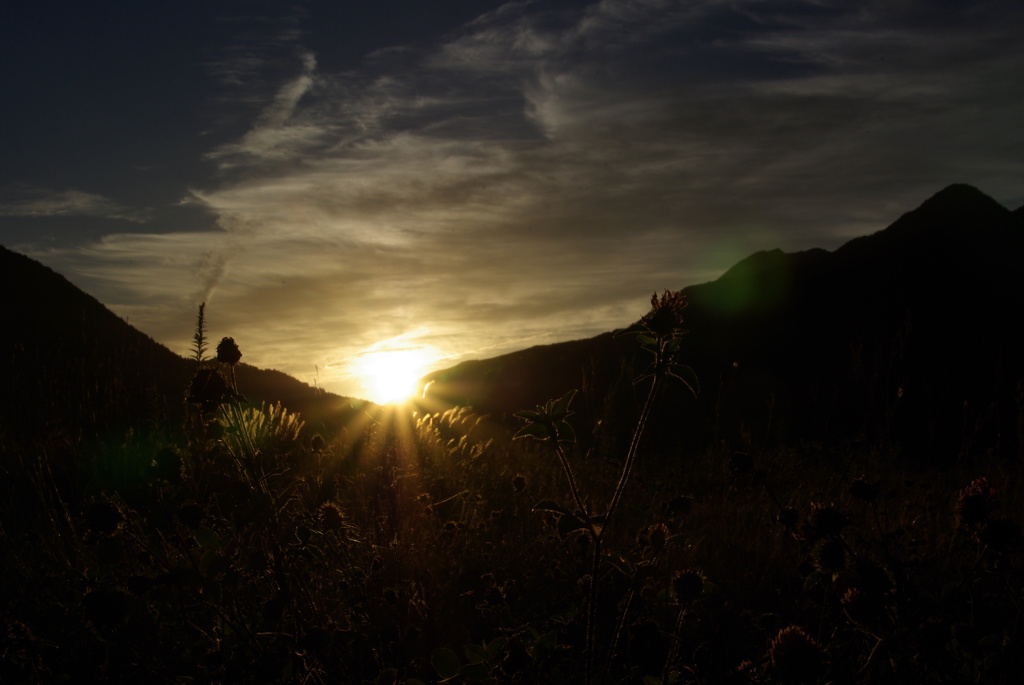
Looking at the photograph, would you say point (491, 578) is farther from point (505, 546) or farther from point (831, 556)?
point (831, 556)

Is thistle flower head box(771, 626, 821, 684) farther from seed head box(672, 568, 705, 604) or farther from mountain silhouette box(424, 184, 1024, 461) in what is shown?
mountain silhouette box(424, 184, 1024, 461)

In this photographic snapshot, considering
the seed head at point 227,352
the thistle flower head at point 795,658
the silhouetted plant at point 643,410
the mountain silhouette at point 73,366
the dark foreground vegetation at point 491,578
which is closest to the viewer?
the silhouetted plant at point 643,410

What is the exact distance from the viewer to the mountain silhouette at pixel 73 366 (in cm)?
697

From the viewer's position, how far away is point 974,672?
180 centimetres

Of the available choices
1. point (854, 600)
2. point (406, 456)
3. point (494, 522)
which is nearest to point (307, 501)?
point (406, 456)

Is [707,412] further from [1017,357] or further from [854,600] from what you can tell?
[854,600]

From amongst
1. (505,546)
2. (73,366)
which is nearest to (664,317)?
(505,546)

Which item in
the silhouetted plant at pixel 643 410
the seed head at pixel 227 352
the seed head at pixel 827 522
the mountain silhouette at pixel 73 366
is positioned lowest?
the seed head at pixel 827 522

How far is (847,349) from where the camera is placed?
1191cm

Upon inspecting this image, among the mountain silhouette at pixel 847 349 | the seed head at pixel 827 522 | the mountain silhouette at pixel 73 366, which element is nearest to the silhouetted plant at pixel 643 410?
the seed head at pixel 827 522

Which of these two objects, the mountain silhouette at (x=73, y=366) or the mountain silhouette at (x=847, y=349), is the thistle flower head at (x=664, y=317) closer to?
the mountain silhouette at (x=73, y=366)

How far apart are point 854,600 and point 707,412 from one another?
10.2m

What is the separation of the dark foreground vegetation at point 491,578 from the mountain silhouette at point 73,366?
168 centimetres

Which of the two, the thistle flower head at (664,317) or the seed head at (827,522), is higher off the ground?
the thistle flower head at (664,317)
